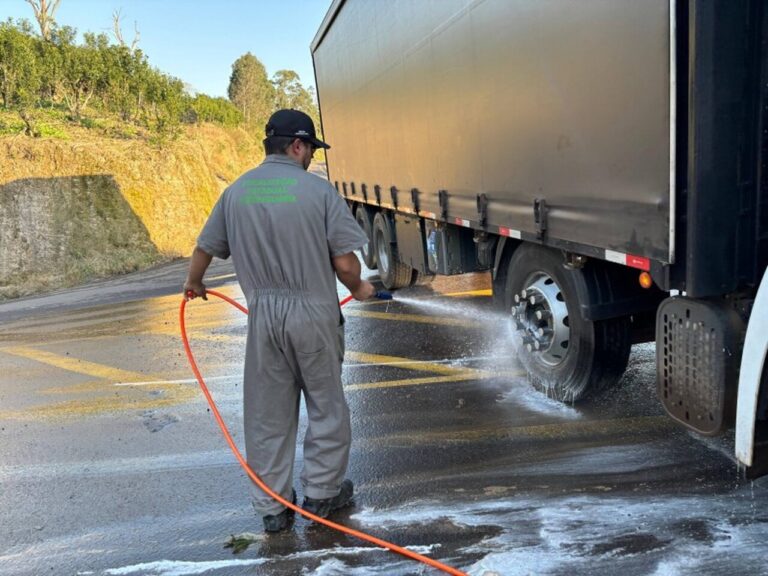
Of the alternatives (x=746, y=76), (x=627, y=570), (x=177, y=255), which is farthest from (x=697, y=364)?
(x=177, y=255)

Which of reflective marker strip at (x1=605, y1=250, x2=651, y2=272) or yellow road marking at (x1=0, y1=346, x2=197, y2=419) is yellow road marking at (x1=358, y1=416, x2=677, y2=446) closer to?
reflective marker strip at (x1=605, y1=250, x2=651, y2=272)

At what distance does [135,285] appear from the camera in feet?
41.8

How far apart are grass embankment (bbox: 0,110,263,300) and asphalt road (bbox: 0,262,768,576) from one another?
11.9 metres

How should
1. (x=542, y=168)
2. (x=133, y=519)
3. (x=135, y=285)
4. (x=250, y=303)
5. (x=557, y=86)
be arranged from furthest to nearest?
(x=135, y=285) → (x=542, y=168) → (x=557, y=86) → (x=133, y=519) → (x=250, y=303)

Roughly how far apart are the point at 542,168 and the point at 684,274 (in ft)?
4.43

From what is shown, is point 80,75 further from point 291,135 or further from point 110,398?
point 291,135

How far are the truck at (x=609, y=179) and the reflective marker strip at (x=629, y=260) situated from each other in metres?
0.01

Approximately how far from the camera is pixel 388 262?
9.20 meters

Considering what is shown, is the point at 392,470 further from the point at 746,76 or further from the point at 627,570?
the point at 746,76

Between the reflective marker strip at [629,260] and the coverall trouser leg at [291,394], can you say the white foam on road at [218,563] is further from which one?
the reflective marker strip at [629,260]

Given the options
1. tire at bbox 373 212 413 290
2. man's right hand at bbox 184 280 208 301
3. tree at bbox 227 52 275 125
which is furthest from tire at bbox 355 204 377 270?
tree at bbox 227 52 275 125

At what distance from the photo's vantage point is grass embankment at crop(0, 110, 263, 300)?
56.9ft

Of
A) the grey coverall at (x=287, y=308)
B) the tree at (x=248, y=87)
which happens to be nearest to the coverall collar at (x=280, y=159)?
the grey coverall at (x=287, y=308)

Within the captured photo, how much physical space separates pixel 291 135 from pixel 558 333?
2353 mm
